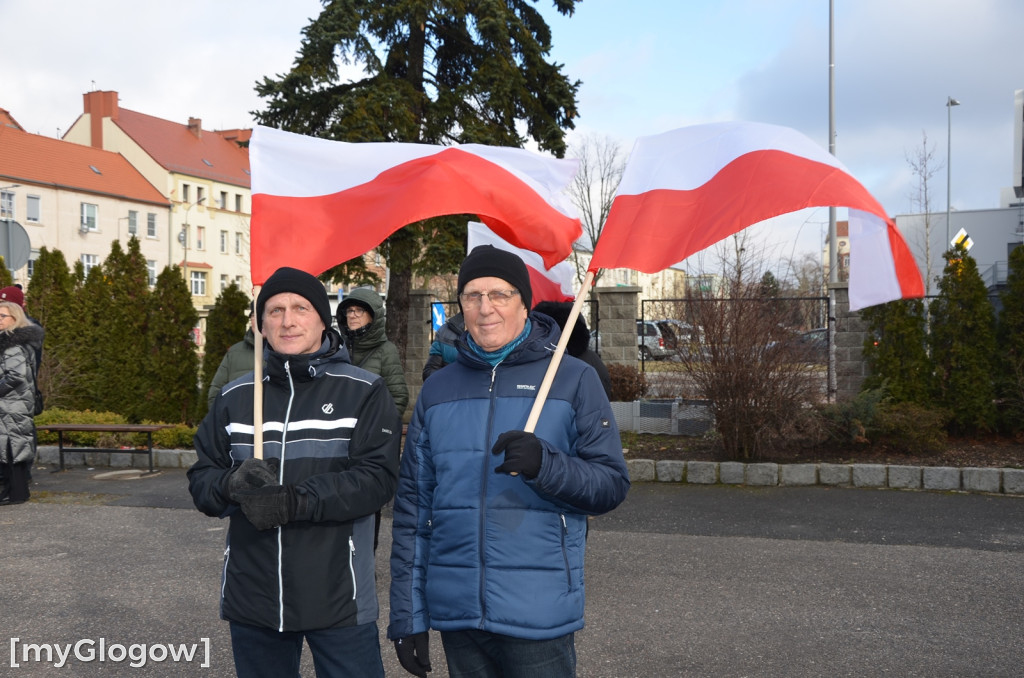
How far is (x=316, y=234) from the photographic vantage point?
4.60 metres

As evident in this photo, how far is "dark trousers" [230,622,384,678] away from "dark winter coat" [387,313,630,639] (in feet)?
1.04

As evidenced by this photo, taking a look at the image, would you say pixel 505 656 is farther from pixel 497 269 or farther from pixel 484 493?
pixel 497 269

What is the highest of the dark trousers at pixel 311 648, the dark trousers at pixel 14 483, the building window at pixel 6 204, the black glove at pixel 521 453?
the building window at pixel 6 204

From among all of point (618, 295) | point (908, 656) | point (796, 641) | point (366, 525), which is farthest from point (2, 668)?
point (618, 295)

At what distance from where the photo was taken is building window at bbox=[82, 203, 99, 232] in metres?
61.2

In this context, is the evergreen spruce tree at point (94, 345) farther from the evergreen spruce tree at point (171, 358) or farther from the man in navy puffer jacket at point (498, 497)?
the man in navy puffer jacket at point (498, 497)

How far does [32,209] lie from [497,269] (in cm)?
6282

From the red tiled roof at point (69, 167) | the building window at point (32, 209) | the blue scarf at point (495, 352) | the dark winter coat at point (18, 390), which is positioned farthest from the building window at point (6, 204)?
the blue scarf at point (495, 352)

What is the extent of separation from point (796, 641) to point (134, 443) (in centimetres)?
1044

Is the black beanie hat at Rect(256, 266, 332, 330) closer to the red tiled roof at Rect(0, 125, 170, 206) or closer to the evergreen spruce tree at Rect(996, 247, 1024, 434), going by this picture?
the evergreen spruce tree at Rect(996, 247, 1024, 434)

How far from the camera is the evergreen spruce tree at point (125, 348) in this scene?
15.4 m

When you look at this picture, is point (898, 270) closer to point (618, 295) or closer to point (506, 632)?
point (506, 632)

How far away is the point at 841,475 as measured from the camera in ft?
33.1

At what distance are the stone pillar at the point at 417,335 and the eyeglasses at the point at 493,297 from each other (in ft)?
47.8
